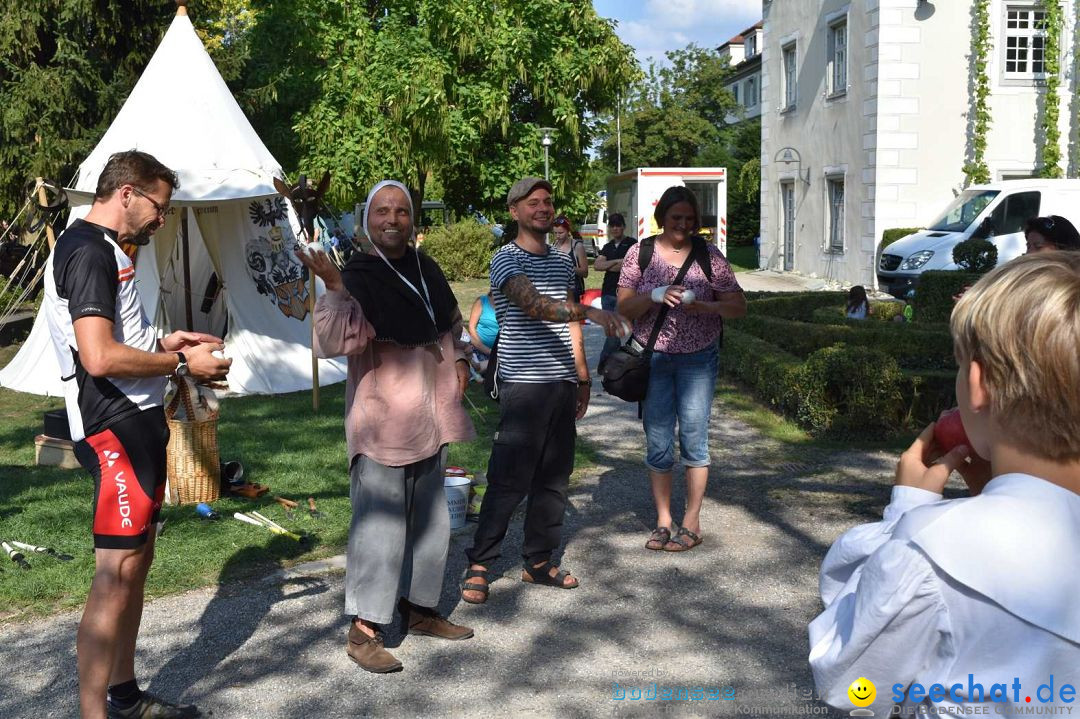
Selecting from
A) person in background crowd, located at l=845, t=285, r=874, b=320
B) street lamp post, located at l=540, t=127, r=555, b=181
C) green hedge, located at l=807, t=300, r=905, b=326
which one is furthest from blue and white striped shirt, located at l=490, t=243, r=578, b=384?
street lamp post, located at l=540, t=127, r=555, b=181

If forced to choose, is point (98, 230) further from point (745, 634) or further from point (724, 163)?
point (724, 163)

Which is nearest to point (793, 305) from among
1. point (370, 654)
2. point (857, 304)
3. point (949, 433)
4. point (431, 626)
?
point (857, 304)

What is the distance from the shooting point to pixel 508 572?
5.51 meters

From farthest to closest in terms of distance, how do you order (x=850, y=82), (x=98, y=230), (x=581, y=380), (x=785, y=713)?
1. (x=850, y=82)
2. (x=581, y=380)
3. (x=785, y=713)
4. (x=98, y=230)

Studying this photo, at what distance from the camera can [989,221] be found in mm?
18953

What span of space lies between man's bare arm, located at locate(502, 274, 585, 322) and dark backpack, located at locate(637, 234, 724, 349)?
90cm

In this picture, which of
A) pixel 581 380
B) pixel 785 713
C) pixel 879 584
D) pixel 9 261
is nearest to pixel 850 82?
pixel 9 261

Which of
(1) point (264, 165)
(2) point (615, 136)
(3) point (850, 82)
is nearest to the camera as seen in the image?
(1) point (264, 165)

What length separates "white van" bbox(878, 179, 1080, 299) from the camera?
18531 millimetres

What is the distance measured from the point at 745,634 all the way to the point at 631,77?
27259 millimetres

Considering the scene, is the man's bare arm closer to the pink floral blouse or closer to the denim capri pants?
the pink floral blouse

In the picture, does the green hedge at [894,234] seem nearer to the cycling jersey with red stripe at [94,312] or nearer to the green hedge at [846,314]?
the green hedge at [846,314]

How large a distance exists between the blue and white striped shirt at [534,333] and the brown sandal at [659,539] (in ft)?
3.72

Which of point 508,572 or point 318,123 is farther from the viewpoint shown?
point 318,123
